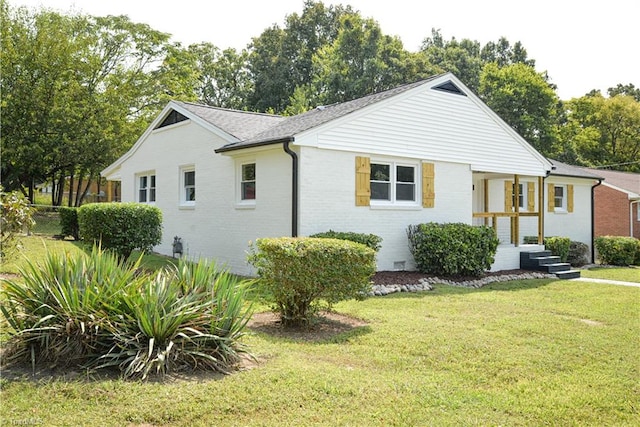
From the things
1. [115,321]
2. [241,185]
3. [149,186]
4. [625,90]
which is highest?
[625,90]

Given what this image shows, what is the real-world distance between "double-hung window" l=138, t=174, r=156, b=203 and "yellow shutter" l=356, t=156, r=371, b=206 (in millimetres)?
8613

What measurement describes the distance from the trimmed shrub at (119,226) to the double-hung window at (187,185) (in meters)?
3.35

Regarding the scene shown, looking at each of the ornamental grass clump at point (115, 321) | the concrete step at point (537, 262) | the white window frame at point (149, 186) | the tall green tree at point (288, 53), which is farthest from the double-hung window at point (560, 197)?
the tall green tree at point (288, 53)

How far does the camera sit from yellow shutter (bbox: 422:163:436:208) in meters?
14.3

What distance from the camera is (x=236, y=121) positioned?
15688 mm

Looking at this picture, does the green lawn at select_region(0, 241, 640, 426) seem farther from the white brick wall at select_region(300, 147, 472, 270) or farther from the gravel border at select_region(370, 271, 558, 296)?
the white brick wall at select_region(300, 147, 472, 270)

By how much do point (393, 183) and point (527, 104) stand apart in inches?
1105

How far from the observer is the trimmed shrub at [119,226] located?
1218 cm

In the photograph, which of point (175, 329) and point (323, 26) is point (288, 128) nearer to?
point (175, 329)

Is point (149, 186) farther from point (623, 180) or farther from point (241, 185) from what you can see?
point (623, 180)

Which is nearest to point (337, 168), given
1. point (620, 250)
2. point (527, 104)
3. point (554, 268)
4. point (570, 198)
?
point (554, 268)

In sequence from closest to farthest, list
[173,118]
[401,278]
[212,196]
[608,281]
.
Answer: [401,278] → [608,281] → [212,196] → [173,118]

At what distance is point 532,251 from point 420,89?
634 cm

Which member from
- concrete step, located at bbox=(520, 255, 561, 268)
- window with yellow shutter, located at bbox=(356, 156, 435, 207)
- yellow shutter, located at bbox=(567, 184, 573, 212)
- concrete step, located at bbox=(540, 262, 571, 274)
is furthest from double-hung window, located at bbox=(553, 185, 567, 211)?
window with yellow shutter, located at bbox=(356, 156, 435, 207)
